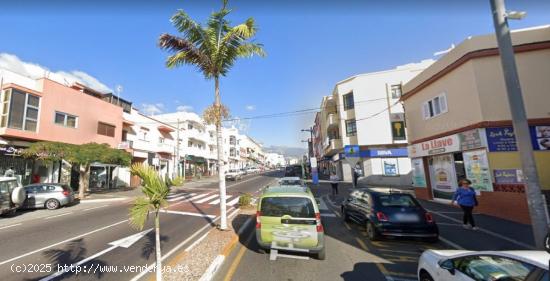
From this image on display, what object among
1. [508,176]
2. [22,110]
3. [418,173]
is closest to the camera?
[508,176]

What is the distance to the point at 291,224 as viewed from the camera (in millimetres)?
5895

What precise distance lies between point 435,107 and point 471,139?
11.3ft

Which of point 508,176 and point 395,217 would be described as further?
point 508,176

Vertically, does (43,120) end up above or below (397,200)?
above

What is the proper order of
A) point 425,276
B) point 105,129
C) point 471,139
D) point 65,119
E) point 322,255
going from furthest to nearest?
point 105,129, point 65,119, point 471,139, point 322,255, point 425,276

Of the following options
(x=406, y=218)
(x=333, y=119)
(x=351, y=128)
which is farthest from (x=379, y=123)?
(x=406, y=218)

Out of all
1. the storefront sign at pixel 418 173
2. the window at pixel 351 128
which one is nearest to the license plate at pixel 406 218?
the storefront sign at pixel 418 173

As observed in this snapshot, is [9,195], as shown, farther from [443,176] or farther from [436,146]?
[443,176]

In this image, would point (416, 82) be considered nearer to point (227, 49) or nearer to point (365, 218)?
point (365, 218)

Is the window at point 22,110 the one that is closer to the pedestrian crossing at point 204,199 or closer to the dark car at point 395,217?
the pedestrian crossing at point 204,199

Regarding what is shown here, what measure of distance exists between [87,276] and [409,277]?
21.8 feet

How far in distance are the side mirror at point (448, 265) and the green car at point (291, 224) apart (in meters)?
2.49

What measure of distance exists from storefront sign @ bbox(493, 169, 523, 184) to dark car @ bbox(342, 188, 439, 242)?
5.30 metres

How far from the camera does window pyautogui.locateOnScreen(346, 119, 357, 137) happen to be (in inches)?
1171
